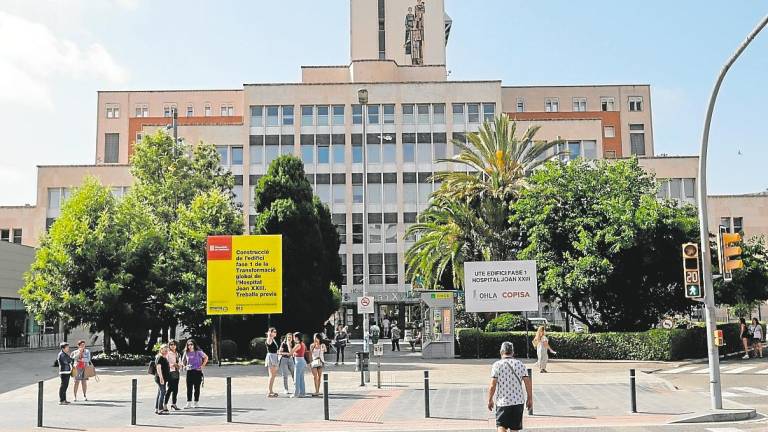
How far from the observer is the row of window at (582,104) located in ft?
252

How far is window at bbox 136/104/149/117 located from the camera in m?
76.8

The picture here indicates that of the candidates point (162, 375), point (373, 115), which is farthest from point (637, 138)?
point (162, 375)

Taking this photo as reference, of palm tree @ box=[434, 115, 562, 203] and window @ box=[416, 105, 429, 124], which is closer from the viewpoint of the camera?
palm tree @ box=[434, 115, 562, 203]

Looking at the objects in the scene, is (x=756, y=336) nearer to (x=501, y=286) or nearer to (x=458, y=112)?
(x=501, y=286)

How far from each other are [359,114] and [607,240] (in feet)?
113

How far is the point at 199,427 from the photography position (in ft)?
49.1

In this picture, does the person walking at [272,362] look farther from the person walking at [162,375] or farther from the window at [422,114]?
the window at [422,114]

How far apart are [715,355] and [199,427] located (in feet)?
34.5

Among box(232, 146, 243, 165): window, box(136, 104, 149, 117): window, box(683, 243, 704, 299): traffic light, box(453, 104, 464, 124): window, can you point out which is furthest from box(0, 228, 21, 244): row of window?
box(683, 243, 704, 299): traffic light

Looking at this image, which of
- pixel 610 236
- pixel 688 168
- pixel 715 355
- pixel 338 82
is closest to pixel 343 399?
pixel 715 355

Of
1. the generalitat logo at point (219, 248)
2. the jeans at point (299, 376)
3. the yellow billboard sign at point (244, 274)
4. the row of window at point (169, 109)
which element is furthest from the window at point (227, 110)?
the jeans at point (299, 376)

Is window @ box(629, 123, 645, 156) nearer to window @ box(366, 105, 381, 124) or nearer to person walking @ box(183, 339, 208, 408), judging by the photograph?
window @ box(366, 105, 381, 124)

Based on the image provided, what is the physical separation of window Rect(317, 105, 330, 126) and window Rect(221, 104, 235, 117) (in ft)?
64.0

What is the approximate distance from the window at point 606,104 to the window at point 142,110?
46.3 m
